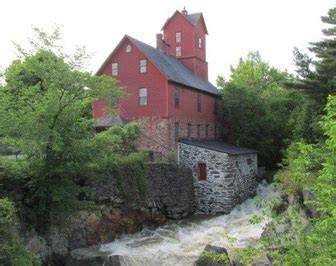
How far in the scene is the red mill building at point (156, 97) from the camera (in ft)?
85.7

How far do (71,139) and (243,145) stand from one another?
63.4 feet

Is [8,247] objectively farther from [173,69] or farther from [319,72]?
[173,69]

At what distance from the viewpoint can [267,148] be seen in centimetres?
3269

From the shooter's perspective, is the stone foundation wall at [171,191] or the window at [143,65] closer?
the stone foundation wall at [171,191]

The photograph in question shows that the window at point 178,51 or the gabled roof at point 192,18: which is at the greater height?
the gabled roof at point 192,18

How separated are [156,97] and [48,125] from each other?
510 inches

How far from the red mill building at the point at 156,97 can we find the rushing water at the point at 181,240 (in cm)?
614

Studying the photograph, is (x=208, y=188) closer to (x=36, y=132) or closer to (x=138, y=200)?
(x=138, y=200)

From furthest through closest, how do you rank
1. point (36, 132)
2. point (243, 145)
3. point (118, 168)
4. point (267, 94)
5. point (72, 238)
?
point (267, 94)
point (243, 145)
point (118, 168)
point (72, 238)
point (36, 132)

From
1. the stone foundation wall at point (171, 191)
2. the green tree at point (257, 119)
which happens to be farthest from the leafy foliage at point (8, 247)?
the green tree at point (257, 119)

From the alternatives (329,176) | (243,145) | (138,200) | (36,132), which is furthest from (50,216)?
(243,145)

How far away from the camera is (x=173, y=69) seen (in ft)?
93.4

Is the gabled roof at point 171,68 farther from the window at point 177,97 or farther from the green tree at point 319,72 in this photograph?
the green tree at point 319,72

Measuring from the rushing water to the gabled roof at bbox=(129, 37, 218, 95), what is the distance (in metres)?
9.09
